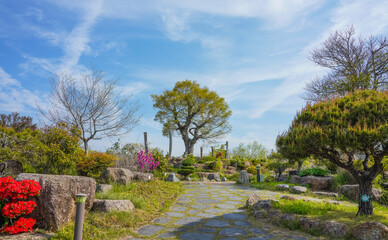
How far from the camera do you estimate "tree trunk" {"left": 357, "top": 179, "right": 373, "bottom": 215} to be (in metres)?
5.48

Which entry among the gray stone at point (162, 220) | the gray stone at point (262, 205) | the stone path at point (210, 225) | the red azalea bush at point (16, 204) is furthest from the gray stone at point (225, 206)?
the red azalea bush at point (16, 204)

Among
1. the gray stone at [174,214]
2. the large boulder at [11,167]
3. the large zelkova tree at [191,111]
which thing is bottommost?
the gray stone at [174,214]

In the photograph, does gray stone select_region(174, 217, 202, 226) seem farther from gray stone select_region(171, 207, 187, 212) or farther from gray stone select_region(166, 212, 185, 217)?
gray stone select_region(171, 207, 187, 212)

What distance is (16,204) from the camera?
4.50 meters

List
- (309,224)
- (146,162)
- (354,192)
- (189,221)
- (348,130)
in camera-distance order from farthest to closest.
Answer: (146,162)
(354,192)
(189,221)
(309,224)
(348,130)

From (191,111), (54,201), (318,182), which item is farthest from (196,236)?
(191,111)

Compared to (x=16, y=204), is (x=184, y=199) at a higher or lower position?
lower

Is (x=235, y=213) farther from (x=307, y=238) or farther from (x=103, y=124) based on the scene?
(x=103, y=124)

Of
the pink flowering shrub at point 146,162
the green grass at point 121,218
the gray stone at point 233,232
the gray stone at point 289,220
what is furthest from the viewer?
the pink flowering shrub at point 146,162

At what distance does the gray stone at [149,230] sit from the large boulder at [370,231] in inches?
150

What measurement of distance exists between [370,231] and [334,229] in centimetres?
58

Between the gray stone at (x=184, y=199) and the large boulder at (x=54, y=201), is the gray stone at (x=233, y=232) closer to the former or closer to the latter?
the gray stone at (x=184, y=199)

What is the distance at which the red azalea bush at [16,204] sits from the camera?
176 inches

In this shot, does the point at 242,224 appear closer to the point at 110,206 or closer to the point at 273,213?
the point at 273,213
